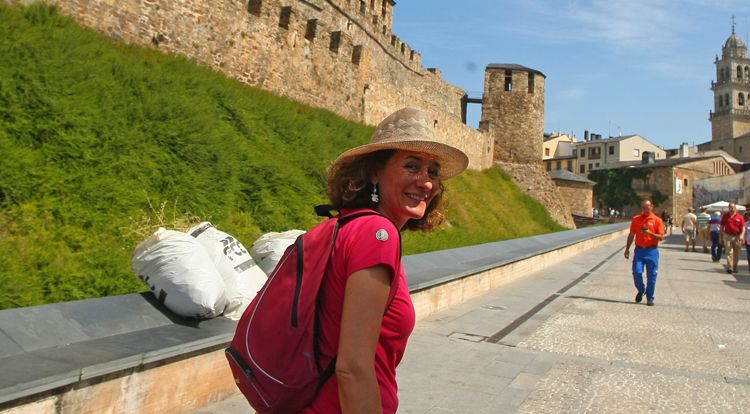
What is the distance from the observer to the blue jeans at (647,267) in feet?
27.2

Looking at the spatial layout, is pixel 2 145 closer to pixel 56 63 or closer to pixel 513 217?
pixel 56 63

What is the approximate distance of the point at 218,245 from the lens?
4.15 meters

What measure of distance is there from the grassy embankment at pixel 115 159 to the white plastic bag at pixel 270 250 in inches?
36.7

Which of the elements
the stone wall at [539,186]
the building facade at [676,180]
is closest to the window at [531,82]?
the stone wall at [539,186]

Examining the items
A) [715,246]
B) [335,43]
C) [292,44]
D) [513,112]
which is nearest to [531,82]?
[513,112]

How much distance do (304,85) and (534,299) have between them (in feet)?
33.5

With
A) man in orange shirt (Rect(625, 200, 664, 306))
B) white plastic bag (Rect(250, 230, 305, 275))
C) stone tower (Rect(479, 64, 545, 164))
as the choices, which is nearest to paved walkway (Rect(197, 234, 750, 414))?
man in orange shirt (Rect(625, 200, 664, 306))

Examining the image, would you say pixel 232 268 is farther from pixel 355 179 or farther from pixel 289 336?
pixel 289 336

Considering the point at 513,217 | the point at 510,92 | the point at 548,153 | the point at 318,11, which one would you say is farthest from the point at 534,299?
the point at 548,153

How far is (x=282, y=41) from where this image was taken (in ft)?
50.8

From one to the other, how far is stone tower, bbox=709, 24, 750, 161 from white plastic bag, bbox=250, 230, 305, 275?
4483 inches

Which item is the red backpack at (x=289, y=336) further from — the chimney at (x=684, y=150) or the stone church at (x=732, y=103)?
the stone church at (x=732, y=103)

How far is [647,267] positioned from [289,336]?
8.11 m

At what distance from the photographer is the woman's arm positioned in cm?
144
